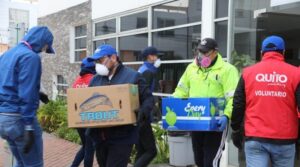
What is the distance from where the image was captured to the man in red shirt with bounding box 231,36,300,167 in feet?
13.0

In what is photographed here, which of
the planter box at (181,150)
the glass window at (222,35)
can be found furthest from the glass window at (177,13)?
the planter box at (181,150)

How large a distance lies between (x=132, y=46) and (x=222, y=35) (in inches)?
158

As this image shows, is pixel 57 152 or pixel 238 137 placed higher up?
pixel 238 137

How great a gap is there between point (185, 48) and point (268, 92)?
18.0 ft

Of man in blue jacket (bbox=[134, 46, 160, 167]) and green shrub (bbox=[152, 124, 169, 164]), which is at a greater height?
man in blue jacket (bbox=[134, 46, 160, 167])

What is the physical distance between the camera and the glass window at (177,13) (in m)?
8.91

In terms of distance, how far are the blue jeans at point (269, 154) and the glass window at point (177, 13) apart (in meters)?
4.95

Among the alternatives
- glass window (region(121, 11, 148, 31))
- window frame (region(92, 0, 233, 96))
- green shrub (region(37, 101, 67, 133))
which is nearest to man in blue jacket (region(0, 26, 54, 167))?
window frame (region(92, 0, 233, 96))

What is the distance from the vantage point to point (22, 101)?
427cm

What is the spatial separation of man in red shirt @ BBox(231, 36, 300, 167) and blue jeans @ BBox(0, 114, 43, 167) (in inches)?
78.4

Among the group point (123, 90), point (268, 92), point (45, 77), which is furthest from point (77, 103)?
point (45, 77)

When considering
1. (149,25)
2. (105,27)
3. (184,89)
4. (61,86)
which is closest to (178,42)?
(149,25)

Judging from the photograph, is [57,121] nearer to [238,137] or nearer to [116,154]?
[116,154]

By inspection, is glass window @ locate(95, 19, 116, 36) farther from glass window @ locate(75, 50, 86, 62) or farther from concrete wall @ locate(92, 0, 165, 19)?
glass window @ locate(75, 50, 86, 62)
